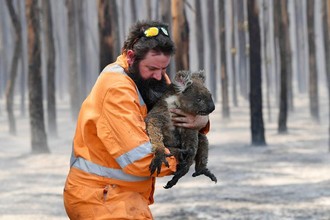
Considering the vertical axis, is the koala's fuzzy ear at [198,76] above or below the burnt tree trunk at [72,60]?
above

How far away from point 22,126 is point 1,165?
11.6 meters

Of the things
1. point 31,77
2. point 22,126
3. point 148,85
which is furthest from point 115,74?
point 22,126

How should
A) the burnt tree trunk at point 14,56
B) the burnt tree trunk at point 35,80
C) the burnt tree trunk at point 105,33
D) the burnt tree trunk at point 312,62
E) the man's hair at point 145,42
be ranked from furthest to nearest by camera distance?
the burnt tree trunk at point 312,62 < the burnt tree trunk at point 14,56 < the burnt tree trunk at point 35,80 < the burnt tree trunk at point 105,33 < the man's hair at point 145,42

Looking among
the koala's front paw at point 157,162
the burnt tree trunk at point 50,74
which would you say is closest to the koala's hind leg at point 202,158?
the koala's front paw at point 157,162

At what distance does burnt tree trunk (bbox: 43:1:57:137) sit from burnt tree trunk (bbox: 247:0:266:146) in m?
5.91

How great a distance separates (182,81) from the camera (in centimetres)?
343

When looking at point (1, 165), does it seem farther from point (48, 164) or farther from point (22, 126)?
point (22, 126)

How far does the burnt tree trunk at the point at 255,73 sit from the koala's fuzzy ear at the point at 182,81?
14162 mm

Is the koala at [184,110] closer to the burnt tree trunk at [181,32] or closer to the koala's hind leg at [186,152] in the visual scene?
the koala's hind leg at [186,152]

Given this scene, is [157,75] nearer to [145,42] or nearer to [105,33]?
[145,42]

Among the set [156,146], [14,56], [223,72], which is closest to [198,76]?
[156,146]

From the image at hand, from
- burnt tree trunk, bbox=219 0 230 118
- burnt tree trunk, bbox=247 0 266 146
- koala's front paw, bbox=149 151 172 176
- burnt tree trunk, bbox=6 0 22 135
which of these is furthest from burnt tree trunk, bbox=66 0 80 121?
koala's front paw, bbox=149 151 172 176

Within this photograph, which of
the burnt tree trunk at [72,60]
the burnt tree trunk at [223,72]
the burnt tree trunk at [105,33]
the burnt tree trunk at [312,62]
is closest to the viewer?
the burnt tree trunk at [105,33]

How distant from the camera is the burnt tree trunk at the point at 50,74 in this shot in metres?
21.4
